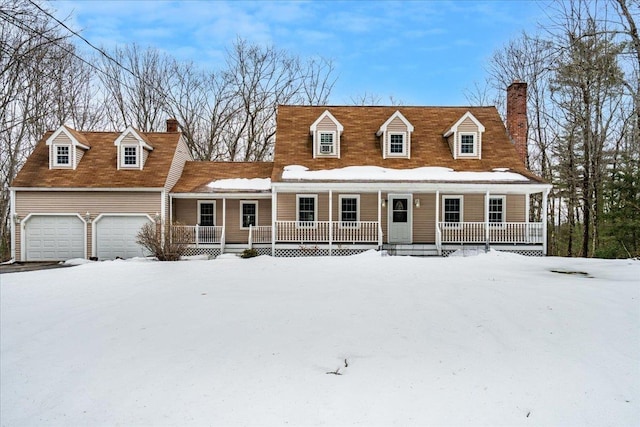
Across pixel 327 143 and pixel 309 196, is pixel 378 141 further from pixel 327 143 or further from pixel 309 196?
pixel 309 196

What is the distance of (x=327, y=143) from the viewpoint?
18.0 m

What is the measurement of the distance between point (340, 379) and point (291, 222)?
1198 centimetres

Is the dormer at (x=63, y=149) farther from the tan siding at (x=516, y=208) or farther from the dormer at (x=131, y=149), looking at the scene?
the tan siding at (x=516, y=208)

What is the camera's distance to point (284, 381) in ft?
14.3

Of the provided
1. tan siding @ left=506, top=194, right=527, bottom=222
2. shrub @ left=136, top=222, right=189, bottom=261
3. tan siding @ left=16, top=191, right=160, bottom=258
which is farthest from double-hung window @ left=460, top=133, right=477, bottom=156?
tan siding @ left=16, top=191, right=160, bottom=258

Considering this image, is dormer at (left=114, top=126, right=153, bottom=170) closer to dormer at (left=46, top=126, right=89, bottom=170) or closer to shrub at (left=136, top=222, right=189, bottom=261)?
dormer at (left=46, top=126, right=89, bottom=170)

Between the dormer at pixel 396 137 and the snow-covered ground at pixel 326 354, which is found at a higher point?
the dormer at pixel 396 137

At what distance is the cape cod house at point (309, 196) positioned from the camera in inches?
629

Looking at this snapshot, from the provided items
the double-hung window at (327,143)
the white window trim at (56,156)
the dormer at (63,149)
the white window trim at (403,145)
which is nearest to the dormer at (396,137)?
the white window trim at (403,145)

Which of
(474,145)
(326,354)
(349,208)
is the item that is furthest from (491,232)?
(326,354)

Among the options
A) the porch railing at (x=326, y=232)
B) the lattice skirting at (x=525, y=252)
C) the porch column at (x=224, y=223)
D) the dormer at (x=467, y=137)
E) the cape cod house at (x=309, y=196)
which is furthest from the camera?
the dormer at (x=467, y=137)

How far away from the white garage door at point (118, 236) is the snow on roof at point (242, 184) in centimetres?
347

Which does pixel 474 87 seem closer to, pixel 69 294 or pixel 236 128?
pixel 236 128

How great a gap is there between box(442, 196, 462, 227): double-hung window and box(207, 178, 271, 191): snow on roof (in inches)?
313
